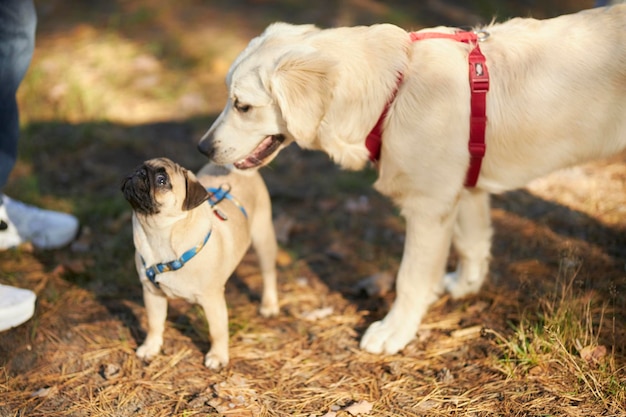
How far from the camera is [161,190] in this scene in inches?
98.5

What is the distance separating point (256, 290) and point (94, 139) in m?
2.44

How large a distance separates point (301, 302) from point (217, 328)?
31.8 inches

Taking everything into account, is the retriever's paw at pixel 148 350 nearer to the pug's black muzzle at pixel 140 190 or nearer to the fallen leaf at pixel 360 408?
the pug's black muzzle at pixel 140 190

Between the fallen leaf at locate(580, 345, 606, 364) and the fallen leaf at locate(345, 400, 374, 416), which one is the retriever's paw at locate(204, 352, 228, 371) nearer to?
the fallen leaf at locate(345, 400, 374, 416)

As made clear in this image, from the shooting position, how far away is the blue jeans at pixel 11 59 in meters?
3.25

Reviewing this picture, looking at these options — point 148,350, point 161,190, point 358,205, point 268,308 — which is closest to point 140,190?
point 161,190

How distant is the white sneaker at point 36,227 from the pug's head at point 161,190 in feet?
5.33

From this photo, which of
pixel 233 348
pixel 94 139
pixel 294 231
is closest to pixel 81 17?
pixel 94 139

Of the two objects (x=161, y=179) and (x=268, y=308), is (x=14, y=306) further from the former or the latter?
(x=268, y=308)

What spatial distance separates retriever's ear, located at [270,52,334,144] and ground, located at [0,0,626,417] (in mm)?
1119

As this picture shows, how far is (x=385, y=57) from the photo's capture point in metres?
2.88

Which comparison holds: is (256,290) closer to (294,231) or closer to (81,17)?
(294,231)

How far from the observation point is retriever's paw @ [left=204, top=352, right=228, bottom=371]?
2.93 metres

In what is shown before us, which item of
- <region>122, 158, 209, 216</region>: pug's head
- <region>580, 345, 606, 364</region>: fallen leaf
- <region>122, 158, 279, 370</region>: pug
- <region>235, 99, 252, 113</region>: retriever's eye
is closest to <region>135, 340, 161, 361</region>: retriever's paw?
<region>122, 158, 279, 370</region>: pug
